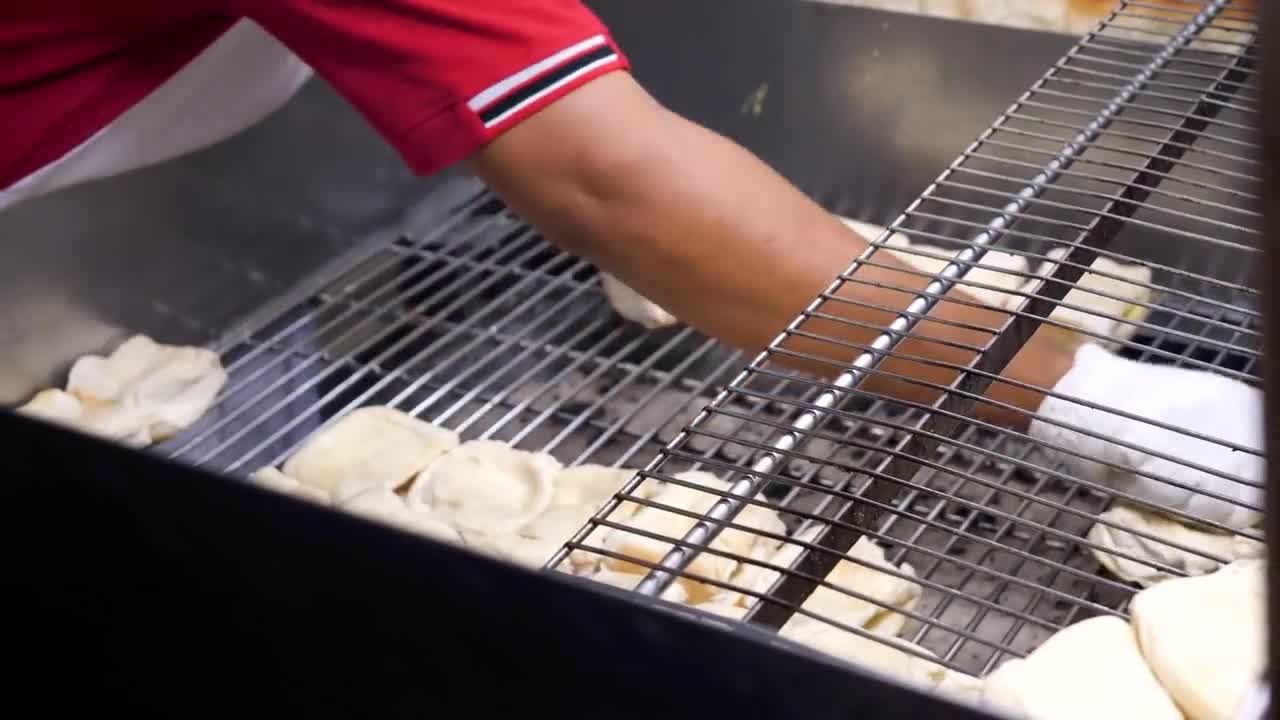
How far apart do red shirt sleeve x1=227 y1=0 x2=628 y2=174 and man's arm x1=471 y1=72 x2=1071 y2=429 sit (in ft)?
0.08

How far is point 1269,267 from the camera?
24cm

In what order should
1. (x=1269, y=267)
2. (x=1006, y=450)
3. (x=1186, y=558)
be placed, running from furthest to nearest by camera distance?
(x=1006, y=450) → (x=1186, y=558) → (x=1269, y=267)

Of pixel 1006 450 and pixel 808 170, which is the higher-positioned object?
pixel 808 170

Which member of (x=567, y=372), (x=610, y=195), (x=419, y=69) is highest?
(x=419, y=69)

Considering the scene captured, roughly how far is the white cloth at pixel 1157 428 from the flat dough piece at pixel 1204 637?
0.27m

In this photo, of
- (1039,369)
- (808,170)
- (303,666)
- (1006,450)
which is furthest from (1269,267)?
(808,170)

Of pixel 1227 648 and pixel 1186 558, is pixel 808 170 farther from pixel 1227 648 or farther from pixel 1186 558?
pixel 1227 648

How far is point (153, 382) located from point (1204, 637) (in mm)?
1128

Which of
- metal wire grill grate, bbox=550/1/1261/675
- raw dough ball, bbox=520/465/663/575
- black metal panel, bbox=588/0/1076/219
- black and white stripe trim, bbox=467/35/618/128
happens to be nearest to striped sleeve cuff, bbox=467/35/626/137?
black and white stripe trim, bbox=467/35/618/128

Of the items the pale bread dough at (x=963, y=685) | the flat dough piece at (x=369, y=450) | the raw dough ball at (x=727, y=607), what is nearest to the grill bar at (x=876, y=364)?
the pale bread dough at (x=963, y=685)

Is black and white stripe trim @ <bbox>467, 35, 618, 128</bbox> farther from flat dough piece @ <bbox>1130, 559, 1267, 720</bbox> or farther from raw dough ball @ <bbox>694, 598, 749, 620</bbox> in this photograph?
flat dough piece @ <bbox>1130, 559, 1267, 720</bbox>

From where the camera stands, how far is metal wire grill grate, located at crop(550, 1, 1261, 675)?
2.35 feet

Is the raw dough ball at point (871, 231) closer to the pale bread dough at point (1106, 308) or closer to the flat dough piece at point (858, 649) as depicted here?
the pale bread dough at point (1106, 308)

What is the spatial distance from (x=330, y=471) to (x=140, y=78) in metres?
0.41
